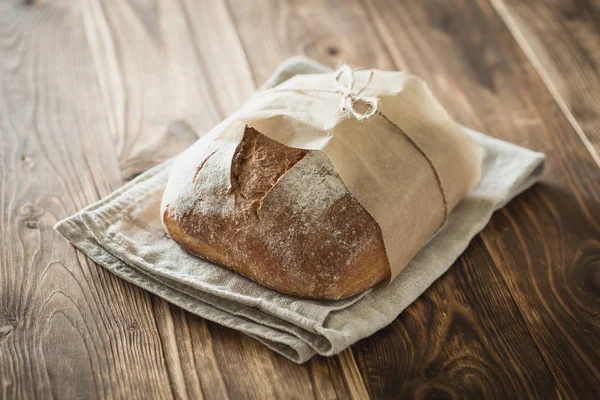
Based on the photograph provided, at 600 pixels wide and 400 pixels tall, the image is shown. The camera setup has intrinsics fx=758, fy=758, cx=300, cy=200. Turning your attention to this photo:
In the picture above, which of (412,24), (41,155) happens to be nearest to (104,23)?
(41,155)

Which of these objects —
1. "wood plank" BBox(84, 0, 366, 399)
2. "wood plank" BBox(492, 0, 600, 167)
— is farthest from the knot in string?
"wood plank" BBox(492, 0, 600, 167)

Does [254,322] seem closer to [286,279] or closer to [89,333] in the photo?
[286,279]

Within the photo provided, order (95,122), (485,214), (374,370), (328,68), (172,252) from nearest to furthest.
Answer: (374,370) → (172,252) → (485,214) → (95,122) → (328,68)

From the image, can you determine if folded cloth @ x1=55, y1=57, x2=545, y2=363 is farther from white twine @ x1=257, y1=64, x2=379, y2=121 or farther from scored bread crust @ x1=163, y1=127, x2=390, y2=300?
white twine @ x1=257, y1=64, x2=379, y2=121

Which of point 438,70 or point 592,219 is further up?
point 438,70

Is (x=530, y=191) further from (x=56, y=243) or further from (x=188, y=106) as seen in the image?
(x=56, y=243)
